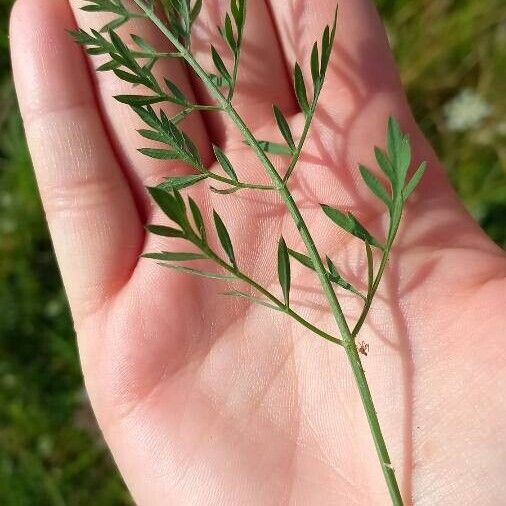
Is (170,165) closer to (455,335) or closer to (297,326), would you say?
(297,326)

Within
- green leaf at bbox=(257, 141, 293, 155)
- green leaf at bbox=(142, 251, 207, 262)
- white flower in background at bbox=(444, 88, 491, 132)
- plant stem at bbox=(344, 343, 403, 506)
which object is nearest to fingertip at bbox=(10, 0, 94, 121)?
green leaf at bbox=(257, 141, 293, 155)

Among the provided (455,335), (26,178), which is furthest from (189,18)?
(26,178)

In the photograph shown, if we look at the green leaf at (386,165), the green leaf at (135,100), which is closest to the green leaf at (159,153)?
the green leaf at (135,100)

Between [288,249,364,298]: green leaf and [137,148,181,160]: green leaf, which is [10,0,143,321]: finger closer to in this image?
[137,148,181,160]: green leaf

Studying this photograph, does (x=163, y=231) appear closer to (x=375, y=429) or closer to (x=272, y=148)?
(x=272, y=148)

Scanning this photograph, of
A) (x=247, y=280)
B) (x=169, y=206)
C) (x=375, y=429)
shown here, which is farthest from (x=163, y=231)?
(x=375, y=429)

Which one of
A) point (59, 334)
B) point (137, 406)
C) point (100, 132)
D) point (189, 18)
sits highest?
point (189, 18)

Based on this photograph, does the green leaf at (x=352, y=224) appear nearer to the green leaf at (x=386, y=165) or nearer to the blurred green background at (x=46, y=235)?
the green leaf at (x=386, y=165)
